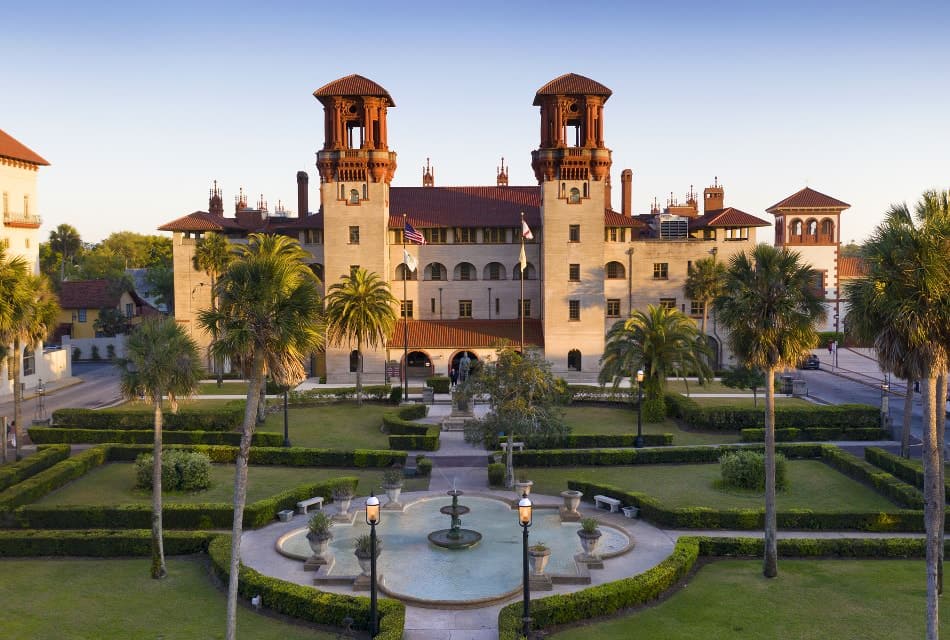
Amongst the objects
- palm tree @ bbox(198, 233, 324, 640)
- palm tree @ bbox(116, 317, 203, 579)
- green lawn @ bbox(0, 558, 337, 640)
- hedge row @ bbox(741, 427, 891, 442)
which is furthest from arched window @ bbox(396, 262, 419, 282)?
palm tree @ bbox(198, 233, 324, 640)

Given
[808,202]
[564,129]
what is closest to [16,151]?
[564,129]

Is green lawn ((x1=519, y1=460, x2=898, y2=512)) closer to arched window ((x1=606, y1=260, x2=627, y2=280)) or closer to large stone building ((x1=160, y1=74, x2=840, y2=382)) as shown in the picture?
large stone building ((x1=160, y1=74, x2=840, y2=382))

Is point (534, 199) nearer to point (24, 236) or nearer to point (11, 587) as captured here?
point (24, 236)

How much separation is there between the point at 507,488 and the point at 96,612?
1701 centimetres

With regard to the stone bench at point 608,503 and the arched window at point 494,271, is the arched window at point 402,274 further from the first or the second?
the stone bench at point 608,503

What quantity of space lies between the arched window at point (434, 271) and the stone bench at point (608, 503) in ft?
122

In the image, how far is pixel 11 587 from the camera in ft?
73.2

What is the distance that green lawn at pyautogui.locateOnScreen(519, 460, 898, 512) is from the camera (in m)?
29.7

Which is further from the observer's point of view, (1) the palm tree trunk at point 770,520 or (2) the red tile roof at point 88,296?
(2) the red tile roof at point 88,296

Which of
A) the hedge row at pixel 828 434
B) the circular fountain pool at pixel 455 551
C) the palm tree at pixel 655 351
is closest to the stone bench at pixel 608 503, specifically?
the circular fountain pool at pixel 455 551

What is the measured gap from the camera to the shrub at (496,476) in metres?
33.1

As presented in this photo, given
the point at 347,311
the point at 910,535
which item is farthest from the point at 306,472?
the point at 910,535

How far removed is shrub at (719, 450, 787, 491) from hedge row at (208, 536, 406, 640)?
17.2m

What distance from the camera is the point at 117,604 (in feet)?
69.2
